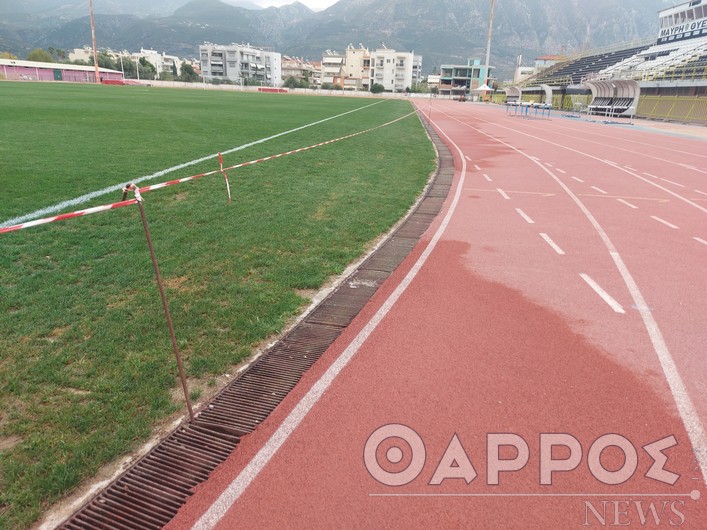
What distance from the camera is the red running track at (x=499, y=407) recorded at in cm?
336

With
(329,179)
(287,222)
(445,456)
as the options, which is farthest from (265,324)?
(329,179)

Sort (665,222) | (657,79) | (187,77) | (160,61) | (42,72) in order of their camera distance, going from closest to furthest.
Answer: (665,222), (657,79), (42,72), (187,77), (160,61)

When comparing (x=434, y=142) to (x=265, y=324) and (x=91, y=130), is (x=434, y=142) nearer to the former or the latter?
(x=91, y=130)

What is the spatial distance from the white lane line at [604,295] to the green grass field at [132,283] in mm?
3731

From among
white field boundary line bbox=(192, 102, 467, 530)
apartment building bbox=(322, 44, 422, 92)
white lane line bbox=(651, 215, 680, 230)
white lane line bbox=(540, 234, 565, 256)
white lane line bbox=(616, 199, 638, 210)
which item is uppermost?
apartment building bbox=(322, 44, 422, 92)

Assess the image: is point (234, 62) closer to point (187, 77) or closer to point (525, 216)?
point (187, 77)

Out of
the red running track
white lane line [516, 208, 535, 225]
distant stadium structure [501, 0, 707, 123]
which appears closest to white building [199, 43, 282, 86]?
distant stadium structure [501, 0, 707, 123]

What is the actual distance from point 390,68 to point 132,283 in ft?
517

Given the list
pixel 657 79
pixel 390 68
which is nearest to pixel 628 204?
pixel 657 79

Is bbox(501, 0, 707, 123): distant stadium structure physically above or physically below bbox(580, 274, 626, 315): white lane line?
above

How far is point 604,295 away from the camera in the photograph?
6898 millimetres

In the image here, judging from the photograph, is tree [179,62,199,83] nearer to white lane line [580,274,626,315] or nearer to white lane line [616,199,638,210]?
white lane line [616,199,638,210]

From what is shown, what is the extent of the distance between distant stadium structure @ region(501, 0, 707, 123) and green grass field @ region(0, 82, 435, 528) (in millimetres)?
44032

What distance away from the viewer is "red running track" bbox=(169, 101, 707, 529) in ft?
11.0
